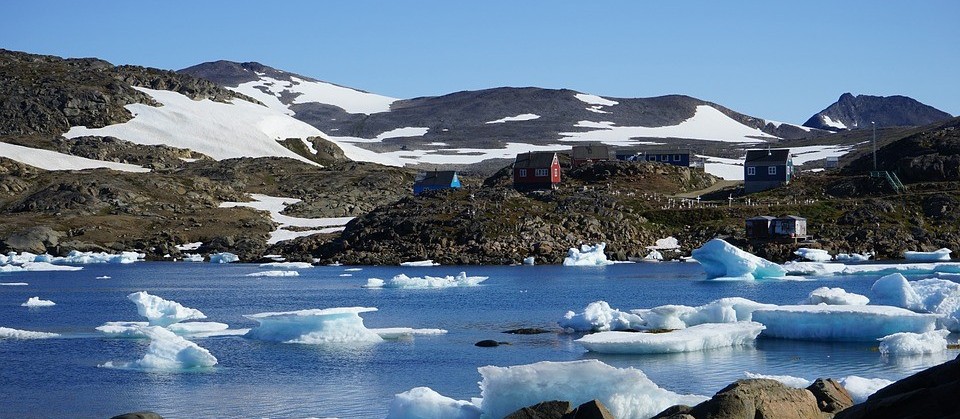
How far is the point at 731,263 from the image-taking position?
65000 millimetres

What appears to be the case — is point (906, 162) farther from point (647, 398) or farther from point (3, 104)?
point (3, 104)

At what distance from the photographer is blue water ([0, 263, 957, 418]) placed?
28.6m

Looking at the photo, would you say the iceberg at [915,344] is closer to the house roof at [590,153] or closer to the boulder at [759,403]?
the boulder at [759,403]

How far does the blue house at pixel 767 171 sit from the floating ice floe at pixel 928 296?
69.7 meters

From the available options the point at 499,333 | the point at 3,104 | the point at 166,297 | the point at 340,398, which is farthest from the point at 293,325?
the point at 3,104

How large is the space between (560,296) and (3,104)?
124248mm

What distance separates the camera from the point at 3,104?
159 metres

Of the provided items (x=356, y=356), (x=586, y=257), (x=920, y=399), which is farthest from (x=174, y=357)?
(x=586, y=257)

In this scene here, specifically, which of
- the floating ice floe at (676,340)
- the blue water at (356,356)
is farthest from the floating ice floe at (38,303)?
the floating ice floe at (676,340)

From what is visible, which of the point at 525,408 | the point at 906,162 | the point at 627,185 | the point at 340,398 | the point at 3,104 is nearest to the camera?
the point at 525,408

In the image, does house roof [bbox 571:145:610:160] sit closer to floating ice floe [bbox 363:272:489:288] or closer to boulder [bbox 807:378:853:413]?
floating ice floe [bbox 363:272:489:288]

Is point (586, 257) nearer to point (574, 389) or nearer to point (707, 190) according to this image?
point (707, 190)

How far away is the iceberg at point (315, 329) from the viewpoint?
38312 mm

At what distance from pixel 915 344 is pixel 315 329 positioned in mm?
19368
